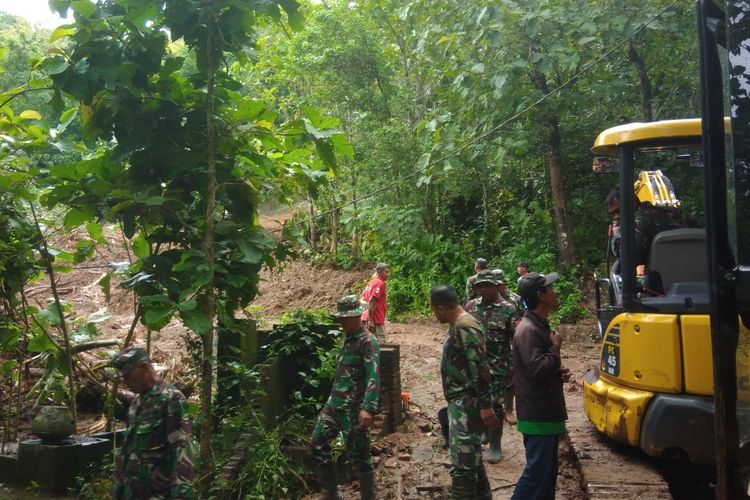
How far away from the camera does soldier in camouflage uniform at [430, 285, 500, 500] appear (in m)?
5.16

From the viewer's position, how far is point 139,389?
4.32 metres

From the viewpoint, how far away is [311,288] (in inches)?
883

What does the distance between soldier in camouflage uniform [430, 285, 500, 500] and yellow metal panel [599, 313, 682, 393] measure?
96cm

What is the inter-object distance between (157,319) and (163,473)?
115 cm

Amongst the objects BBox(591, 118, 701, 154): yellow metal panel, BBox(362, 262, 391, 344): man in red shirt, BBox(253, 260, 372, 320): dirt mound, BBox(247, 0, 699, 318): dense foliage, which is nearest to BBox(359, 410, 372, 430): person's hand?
BBox(591, 118, 701, 154): yellow metal panel

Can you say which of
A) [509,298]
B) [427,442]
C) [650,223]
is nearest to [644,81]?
[509,298]

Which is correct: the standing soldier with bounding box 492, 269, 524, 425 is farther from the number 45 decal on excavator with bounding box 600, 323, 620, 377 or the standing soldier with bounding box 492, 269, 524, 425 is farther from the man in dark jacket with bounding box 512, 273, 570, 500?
the man in dark jacket with bounding box 512, 273, 570, 500

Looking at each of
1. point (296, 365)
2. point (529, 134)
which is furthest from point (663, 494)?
point (529, 134)

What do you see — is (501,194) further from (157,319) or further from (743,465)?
(743,465)

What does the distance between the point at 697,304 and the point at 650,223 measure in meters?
1.29

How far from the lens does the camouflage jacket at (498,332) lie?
732 centimetres

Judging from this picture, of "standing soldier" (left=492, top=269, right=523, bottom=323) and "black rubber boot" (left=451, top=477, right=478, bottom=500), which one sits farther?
"standing soldier" (left=492, top=269, right=523, bottom=323)

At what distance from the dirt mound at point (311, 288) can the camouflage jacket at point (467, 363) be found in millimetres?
15566

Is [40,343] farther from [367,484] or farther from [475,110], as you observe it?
[475,110]
